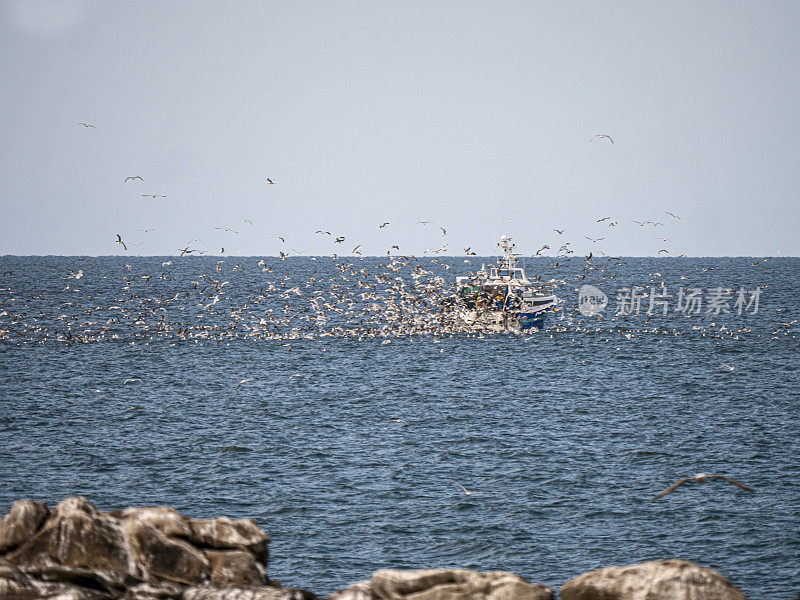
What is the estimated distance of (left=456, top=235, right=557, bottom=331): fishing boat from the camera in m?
64.6

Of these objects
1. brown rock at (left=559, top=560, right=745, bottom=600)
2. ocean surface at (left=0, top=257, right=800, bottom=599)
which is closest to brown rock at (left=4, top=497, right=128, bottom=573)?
ocean surface at (left=0, top=257, right=800, bottom=599)

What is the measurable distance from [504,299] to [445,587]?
5337 centimetres

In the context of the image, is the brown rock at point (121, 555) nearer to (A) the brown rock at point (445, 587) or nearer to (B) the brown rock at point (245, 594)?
(B) the brown rock at point (245, 594)

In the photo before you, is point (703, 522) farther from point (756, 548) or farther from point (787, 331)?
point (787, 331)

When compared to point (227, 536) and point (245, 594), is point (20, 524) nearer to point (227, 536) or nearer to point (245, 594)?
point (227, 536)

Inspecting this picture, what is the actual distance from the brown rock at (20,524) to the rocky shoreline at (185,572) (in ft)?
0.05

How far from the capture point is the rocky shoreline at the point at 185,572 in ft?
39.8

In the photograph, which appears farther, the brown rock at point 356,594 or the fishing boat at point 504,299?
the fishing boat at point 504,299

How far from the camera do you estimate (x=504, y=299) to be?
65250 millimetres

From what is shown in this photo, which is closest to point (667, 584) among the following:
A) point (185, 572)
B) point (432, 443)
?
point (185, 572)

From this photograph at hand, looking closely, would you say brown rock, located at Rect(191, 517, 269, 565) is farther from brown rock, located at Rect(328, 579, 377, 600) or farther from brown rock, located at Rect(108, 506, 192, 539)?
brown rock, located at Rect(328, 579, 377, 600)

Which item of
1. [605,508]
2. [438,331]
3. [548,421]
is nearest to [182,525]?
[605,508]

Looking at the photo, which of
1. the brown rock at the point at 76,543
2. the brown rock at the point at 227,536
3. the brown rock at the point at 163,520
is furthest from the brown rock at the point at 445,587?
the brown rock at the point at 76,543

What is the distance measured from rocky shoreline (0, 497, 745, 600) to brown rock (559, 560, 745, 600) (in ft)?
0.05
